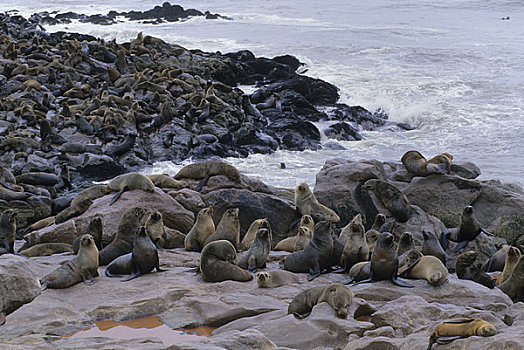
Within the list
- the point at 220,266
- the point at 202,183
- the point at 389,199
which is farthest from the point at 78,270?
the point at 389,199

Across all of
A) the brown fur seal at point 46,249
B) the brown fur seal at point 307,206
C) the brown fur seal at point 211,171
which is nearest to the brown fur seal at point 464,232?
the brown fur seal at point 307,206

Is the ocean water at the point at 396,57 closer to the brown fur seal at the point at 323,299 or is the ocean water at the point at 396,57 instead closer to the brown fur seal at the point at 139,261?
the brown fur seal at the point at 139,261

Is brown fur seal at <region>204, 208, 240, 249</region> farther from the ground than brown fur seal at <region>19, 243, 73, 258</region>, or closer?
farther from the ground

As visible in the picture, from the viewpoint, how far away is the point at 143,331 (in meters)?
5.62

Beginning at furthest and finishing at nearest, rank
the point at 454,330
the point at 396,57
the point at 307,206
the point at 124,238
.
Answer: the point at 396,57 → the point at 307,206 → the point at 124,238 → the point at 454,330

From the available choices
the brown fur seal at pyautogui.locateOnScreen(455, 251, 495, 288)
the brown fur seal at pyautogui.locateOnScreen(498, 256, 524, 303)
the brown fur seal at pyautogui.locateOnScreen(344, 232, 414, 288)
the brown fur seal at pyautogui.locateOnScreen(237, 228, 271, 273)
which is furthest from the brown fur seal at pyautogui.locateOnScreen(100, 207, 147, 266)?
the brown fur seal at pyautogui.locateOnScreen(498, 256, 524, 303)

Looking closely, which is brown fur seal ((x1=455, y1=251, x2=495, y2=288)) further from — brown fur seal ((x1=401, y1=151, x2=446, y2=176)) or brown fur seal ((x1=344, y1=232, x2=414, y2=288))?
brown fur seal ((x1=401, y1=151, x2=446, y2=176))

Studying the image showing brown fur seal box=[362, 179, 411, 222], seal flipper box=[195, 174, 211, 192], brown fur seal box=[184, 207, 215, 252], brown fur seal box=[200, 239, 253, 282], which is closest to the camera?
brown fur seal box=[200, 239, 253, 282]

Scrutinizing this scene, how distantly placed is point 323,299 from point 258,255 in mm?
1759

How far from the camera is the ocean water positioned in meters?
19.5

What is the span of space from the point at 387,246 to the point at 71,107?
594 inches

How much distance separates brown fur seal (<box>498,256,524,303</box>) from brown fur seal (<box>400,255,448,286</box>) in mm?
966

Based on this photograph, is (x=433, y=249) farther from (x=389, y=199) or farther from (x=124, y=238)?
(x=124, y=238)

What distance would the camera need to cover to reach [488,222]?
11172 millimetres
